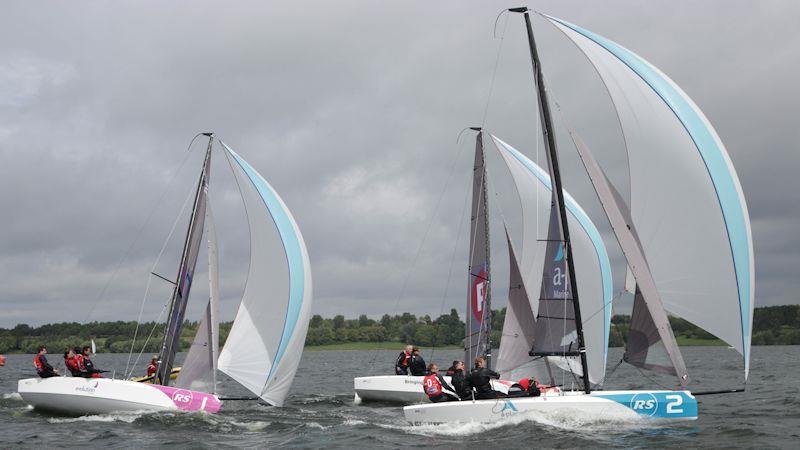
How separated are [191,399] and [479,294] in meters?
8.57

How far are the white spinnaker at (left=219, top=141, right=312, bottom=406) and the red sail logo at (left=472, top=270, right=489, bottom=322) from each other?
5279 mm

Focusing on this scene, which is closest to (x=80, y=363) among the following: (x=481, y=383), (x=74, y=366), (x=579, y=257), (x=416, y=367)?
(x=74, y=366)

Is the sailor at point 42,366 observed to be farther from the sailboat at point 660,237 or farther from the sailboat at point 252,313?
the sailboat at point 660,237

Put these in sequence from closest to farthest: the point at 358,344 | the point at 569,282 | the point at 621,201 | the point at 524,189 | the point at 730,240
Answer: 1. the point at 730,240
2. the point at 621,201
3. the point at 569,282
4. the point at 524,189
5. the point at 358,344

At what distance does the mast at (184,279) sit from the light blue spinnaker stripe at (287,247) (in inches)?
50.3

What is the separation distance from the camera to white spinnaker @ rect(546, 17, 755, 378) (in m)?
13.8

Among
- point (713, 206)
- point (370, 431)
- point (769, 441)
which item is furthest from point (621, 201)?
point (370, 431)

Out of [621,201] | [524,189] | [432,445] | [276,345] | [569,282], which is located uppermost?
[524,189]

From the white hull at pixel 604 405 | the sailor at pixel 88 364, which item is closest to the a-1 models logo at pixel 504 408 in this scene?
the white hull at pixel 604 405

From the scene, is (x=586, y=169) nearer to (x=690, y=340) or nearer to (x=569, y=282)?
(x=569, y=282)

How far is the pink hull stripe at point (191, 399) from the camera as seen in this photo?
17797mm

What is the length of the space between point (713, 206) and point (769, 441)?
169 inches

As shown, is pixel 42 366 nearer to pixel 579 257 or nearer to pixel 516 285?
pixel 516 285

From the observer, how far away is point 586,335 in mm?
20141
